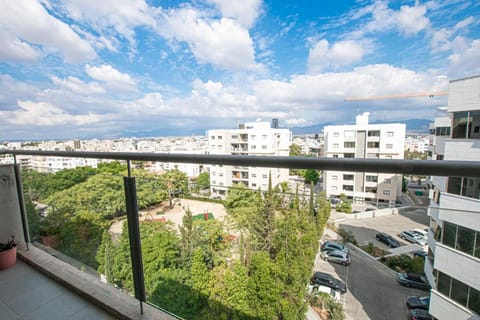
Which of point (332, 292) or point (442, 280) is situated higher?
A: point (332, 292)

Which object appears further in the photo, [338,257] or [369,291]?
[338,257]

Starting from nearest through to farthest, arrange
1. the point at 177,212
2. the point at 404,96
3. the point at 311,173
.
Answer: the point at 177,212 → the point at 311,173 → the point at 404,96

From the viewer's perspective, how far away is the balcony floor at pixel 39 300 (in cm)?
129

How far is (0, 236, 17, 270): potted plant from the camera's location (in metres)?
1.82

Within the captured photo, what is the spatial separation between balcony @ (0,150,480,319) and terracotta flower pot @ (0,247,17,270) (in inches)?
2.9

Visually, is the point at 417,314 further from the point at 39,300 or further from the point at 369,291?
the point at 39,300

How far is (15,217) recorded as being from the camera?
211 centimetres

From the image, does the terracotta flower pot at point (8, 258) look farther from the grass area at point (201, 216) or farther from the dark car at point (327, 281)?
the dark car at point (327, 281)

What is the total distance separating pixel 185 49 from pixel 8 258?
69.6ft

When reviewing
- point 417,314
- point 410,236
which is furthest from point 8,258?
point 410,236

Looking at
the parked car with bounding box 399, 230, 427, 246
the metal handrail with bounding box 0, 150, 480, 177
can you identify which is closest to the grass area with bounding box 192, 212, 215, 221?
the metal handrail with bounding box 0, 150, 480, 177

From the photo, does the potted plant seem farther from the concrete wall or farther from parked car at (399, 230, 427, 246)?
parked car at (399, 230, 427, 246)

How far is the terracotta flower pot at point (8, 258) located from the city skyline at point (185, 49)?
4484mm

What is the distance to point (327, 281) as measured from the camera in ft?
4.75
